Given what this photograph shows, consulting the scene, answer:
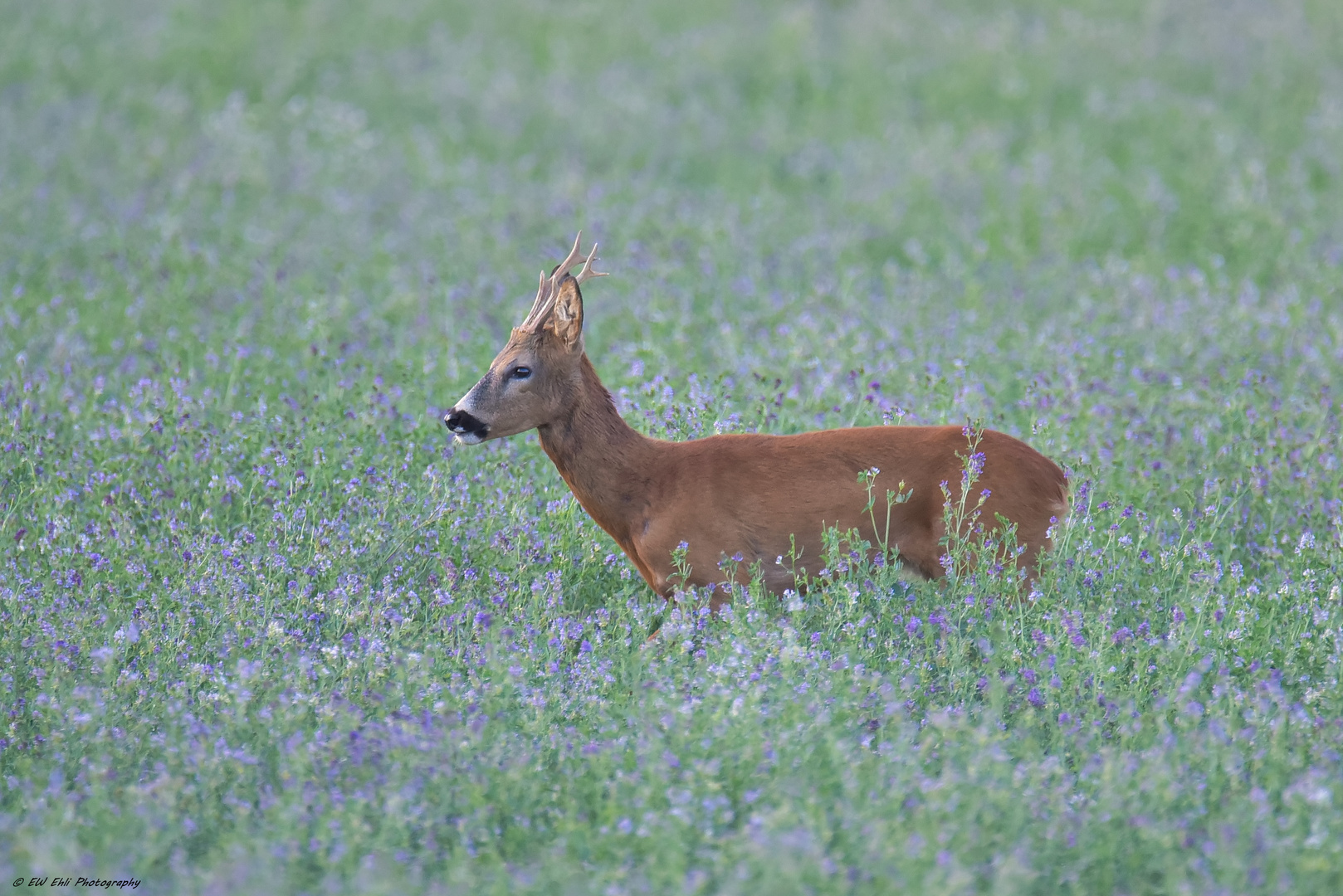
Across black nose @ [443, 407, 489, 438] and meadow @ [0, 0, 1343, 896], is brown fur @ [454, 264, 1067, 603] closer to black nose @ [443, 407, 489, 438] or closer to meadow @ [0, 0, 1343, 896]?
black nose @ [443, 407, 489, 438]

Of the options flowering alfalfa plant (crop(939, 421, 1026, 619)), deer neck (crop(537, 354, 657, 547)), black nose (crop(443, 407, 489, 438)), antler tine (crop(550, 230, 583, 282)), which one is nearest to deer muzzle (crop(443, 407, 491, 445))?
black nose (crop(443, 407, 489, 438))

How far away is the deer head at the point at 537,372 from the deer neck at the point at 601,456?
62 mm

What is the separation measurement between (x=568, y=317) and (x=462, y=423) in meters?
0.58

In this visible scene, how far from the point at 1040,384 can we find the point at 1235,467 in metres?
1.14

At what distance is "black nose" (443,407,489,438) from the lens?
556 cm

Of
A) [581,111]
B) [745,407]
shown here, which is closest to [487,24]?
[581,111]

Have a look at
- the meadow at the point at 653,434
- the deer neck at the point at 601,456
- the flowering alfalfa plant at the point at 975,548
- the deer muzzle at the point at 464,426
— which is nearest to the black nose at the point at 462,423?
the deer muzzle at the point at 464,426

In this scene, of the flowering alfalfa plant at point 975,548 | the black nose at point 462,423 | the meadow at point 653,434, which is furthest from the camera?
the black nose at point 462,423

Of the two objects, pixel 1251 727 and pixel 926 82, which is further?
pixel 926 82

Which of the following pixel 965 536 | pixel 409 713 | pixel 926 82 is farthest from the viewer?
pixel 926 82

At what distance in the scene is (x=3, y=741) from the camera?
4.34 metres

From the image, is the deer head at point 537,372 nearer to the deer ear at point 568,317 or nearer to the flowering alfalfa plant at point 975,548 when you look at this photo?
the deer ear at point 568,317

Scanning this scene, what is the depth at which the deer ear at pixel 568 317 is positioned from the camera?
225 inches

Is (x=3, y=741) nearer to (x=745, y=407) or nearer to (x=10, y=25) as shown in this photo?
(x=745, y=407)
